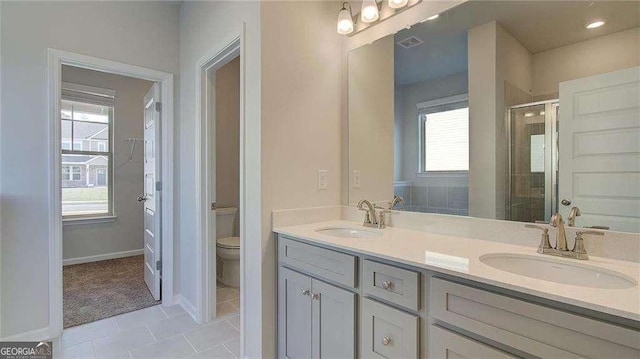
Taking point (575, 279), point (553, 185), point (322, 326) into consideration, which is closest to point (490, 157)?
point (553, 185)

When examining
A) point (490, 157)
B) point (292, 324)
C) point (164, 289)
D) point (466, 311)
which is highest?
point (490, 157)

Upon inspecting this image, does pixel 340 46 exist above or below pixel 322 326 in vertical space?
above

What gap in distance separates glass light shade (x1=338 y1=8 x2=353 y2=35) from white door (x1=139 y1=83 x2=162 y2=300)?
1739 millimetres

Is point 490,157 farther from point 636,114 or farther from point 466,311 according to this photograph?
point 466,311

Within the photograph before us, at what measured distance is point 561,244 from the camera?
117 centimetres

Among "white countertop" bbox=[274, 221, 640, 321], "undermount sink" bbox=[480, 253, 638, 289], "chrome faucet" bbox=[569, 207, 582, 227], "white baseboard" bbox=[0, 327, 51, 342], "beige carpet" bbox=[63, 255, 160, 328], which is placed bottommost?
"beige carpet" bbox=[63, 255, 160, 328]

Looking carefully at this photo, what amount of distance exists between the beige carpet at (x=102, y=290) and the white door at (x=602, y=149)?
3.08m

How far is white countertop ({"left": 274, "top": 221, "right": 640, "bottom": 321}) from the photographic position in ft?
2.55

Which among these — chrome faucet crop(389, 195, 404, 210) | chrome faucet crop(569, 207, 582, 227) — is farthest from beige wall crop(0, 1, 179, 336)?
chrome faucet crop(569, 207, 582, 227)

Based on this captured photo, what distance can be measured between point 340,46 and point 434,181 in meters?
1.12

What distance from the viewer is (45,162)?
2098 mm

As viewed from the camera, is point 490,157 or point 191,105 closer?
point 490,157

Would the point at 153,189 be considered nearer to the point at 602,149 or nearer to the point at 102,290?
the point at 102,290

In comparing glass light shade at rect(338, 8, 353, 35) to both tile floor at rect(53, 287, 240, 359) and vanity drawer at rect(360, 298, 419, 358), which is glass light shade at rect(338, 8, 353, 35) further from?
tile floor at rect(53, 287, 240, 359)
